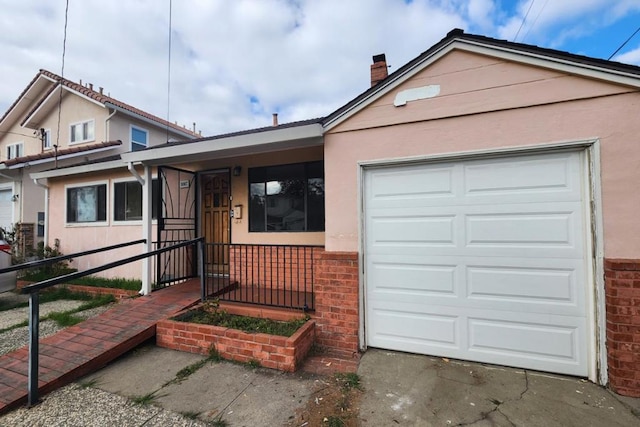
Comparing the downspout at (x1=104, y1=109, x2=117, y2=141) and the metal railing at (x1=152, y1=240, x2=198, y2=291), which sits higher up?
the downspout at (x1=104, y1=109, x2=117, y2=141)

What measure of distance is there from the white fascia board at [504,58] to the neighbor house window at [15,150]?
57.8ft

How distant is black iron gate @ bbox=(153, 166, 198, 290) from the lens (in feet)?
17.6

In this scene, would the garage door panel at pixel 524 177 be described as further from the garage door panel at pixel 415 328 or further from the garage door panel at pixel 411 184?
the garage door panel at pixel 415 328

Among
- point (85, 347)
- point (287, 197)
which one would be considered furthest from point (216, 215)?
point (85, 347)

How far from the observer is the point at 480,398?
2.40 metres

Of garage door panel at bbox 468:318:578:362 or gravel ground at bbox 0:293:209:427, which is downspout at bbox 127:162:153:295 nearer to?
gravel ground at bbox 0:293:209:427

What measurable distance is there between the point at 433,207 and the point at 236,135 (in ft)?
9.39

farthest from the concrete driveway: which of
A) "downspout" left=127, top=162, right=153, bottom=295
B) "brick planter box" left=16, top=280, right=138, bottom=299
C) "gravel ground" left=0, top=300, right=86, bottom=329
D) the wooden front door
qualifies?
"gravel ground" left=0, top=300, right=86, bottom=329

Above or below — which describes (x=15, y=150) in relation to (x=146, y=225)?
above

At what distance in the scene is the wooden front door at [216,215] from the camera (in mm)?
5816

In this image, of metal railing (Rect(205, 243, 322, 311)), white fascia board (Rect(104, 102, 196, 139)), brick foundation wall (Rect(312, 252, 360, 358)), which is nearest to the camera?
brick foundation wall (Rect(312, 252, 360, 358))

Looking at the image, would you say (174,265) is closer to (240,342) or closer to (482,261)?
(240,342)

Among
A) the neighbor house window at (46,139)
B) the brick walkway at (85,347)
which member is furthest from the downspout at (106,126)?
the brick walkway at (85,347)

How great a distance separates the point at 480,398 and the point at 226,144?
4.12 metres
